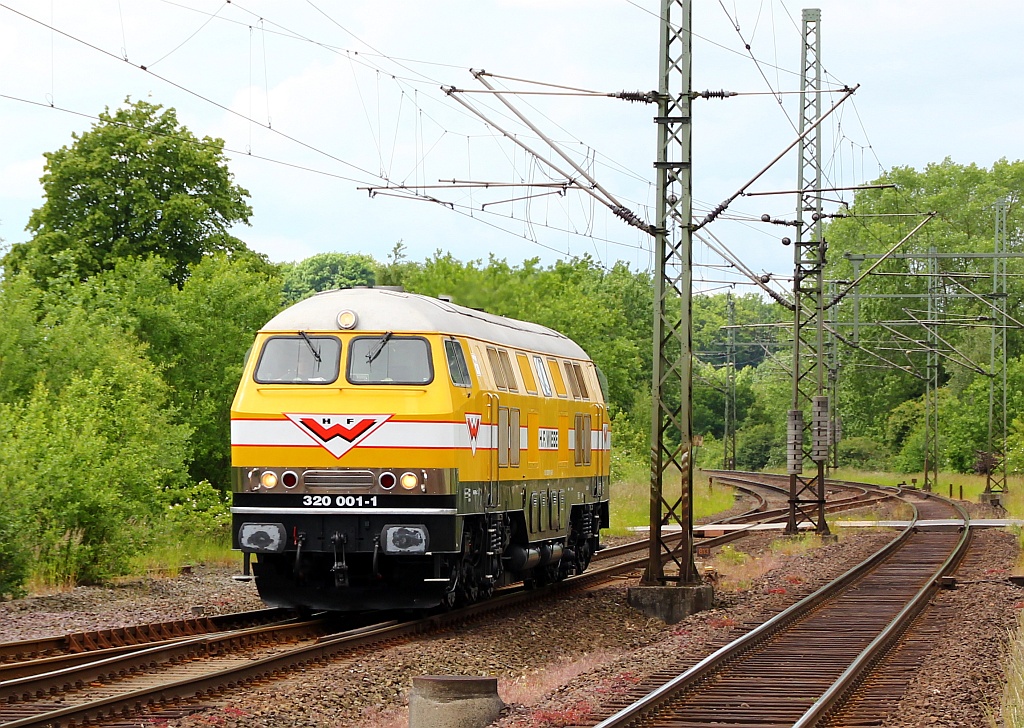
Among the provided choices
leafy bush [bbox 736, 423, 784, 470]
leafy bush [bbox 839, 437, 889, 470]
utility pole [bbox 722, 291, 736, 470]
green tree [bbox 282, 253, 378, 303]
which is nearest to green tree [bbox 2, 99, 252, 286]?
utility pole [bbox 722, 291, 736, 470]

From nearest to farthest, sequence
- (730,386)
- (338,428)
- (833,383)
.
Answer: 1. (338,428)
2. (833,383)
3. (730,386)

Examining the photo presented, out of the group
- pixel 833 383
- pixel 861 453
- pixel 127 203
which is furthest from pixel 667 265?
pixel 861 453

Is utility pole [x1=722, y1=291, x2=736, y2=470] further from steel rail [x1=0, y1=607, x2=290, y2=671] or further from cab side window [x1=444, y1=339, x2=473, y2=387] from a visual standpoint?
steel rail [x1=0, y1=607, x2=290, y2=671]

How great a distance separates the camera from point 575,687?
13656 mm

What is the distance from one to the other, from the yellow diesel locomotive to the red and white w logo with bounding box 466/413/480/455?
0.10ft

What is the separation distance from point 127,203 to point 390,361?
2889cm

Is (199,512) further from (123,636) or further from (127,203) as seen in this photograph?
(127,203)

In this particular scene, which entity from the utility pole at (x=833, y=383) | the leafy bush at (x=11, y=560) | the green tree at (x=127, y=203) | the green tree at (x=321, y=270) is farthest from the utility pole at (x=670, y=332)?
the green tree at (x=321, y=270)

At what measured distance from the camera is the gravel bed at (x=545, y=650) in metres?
12.1

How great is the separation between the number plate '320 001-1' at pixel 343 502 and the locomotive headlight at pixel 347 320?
6.85ft

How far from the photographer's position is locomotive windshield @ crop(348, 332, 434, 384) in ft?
56.5

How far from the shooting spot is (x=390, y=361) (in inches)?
683

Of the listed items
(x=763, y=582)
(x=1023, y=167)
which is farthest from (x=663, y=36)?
(x=1023, y=167)

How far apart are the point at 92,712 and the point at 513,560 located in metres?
9.71
